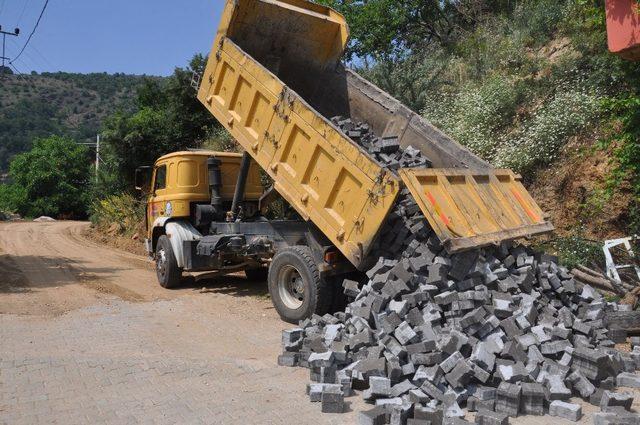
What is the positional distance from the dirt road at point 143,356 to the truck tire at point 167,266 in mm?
211

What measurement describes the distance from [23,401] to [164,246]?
17.0 ft

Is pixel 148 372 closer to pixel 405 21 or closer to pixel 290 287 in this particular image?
pixel 290 287

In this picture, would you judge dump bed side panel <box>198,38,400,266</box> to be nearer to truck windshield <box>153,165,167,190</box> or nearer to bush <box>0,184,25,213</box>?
truck windshield <box>153,165,167,190</box>

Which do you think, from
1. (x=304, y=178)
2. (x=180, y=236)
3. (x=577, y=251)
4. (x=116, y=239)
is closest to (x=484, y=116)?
(x=577, y=251)

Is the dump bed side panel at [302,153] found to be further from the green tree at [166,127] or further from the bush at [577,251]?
the green tree at [166,127]

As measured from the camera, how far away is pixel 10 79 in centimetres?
8006

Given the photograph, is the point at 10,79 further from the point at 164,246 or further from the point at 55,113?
the point at 164,246

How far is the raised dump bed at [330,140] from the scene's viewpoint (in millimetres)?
5328

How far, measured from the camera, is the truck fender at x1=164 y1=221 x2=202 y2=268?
884cm

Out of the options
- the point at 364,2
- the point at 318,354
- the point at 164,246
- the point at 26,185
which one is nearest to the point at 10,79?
the point at 26,185

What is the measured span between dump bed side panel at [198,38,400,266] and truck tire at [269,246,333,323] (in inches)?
22.0

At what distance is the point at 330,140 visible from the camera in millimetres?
5793

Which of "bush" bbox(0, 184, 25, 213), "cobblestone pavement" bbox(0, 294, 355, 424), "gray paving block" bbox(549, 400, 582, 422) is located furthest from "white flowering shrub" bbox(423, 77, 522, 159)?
"bush" bbox(0, 184, 25, 213)

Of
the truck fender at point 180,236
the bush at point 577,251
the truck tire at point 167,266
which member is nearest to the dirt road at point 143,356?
the truck tire at point 167,266
